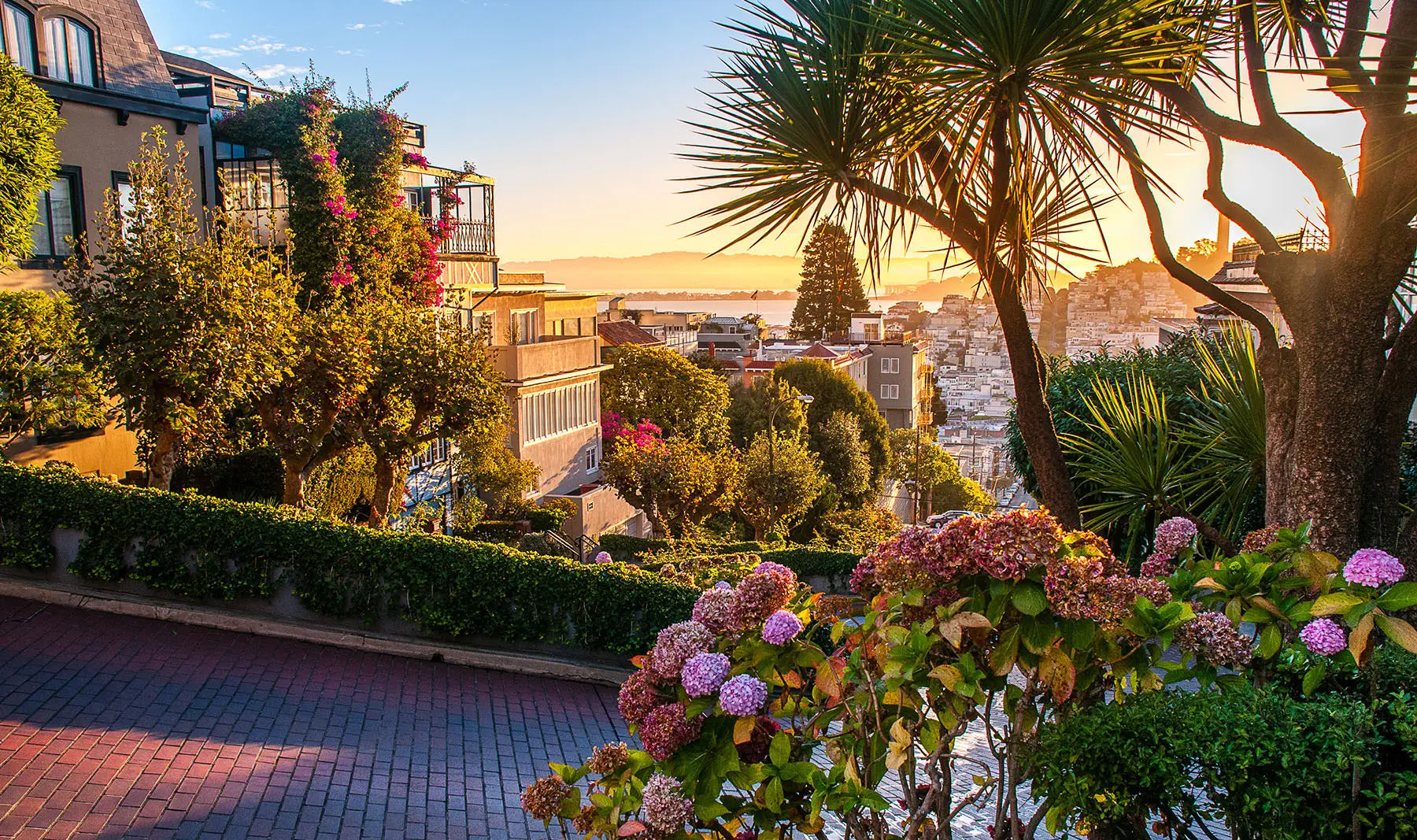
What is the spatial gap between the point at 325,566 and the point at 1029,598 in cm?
1044

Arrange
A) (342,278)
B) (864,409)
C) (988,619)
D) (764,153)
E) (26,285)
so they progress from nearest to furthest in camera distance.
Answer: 1. (988,619)
2. (764,153)
3. (26,285)
4. (342,278)
5. (864,409)

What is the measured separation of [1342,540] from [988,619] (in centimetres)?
303

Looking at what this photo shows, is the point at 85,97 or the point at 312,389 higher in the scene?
the point at 85,97

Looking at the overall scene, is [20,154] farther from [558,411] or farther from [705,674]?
[558,411]

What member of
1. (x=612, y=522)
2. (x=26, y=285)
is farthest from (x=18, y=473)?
(x=612, y=522)

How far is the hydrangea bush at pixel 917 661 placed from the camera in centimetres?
296

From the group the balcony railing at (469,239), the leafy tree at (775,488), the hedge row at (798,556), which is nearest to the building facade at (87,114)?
the balcony railing at (469,239)

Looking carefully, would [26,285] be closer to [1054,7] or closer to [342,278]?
[342,278]

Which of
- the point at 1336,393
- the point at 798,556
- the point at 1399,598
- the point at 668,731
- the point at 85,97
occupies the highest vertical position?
the point at 85,97

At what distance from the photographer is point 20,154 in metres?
12.2

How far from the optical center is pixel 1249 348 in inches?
275

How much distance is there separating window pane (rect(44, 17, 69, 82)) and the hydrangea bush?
61.3ft

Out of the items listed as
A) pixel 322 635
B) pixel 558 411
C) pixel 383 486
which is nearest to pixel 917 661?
pixel 322 635

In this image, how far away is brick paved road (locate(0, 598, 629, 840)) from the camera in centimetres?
681
